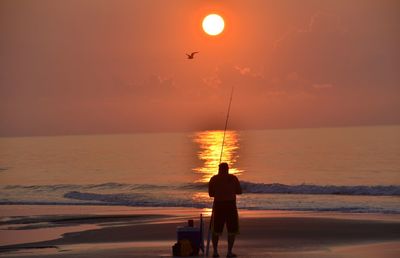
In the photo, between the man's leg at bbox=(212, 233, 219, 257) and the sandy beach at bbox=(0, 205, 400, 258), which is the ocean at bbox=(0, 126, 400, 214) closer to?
the sandy beach at bbox=(0, 205, 400, 258)

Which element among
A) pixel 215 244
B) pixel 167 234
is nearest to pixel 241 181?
pixel 167 234

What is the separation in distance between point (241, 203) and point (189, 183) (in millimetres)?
19016

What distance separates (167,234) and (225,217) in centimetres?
433

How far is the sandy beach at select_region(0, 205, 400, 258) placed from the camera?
14.2 metres

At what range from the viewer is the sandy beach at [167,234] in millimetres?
14164

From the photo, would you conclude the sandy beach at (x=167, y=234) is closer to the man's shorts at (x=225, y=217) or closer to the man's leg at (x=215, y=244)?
the man's leg at (x=215, y=244)

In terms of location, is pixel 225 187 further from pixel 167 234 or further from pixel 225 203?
pixel 167 234

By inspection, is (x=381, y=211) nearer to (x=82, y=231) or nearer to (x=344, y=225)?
(x=344, y=225)

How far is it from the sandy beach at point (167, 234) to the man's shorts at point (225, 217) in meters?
0.61

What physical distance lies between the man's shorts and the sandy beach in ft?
1.99

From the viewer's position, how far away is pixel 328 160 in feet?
226

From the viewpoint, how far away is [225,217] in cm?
1310

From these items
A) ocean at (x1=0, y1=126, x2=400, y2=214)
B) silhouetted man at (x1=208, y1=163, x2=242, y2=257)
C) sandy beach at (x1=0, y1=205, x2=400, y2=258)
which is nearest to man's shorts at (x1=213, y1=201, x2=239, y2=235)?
silhouetted man at (x1=208, y1=163, x2=242, y2=257)

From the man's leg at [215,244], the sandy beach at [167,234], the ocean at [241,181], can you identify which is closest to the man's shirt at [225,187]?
the man's leg at [215,244]
